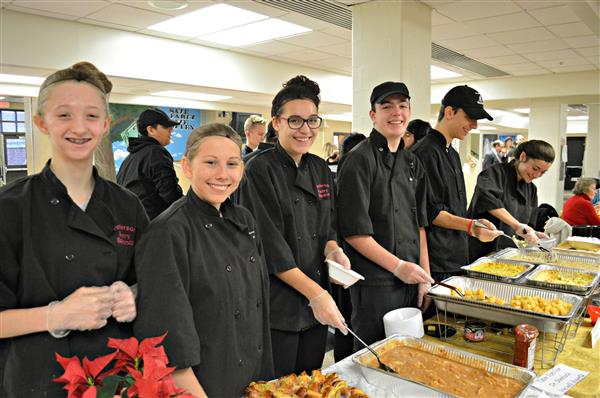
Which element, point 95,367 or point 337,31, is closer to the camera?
point 95,367

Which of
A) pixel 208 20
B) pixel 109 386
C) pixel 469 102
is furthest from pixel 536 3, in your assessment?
pixel 109 386

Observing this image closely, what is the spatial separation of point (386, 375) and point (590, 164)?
11.0 m

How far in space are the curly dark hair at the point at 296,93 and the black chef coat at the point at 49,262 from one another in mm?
759

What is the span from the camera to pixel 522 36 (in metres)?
5.22

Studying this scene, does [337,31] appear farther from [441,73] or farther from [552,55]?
[552,55]

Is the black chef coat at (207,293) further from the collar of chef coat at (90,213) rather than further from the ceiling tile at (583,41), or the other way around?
the ceiling tile at (583,41)

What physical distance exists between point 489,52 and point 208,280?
19.5 ft

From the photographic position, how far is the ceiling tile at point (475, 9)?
13.3 ft

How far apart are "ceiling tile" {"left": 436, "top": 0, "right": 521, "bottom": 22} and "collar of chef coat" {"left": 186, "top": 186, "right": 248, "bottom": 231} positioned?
11.6 feet

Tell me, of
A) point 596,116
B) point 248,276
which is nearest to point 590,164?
point 596,116

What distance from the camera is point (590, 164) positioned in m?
10.2

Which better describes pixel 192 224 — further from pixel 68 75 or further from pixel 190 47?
pixel 190 47

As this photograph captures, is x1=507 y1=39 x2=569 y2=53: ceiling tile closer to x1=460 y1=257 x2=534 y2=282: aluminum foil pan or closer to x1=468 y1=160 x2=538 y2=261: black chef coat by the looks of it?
x1=468 y1=160 x2=538 y2=261: black chef coat

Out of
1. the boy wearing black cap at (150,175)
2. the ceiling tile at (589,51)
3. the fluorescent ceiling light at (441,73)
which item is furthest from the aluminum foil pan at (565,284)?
the fluorescent ceiling light at (441,73)
